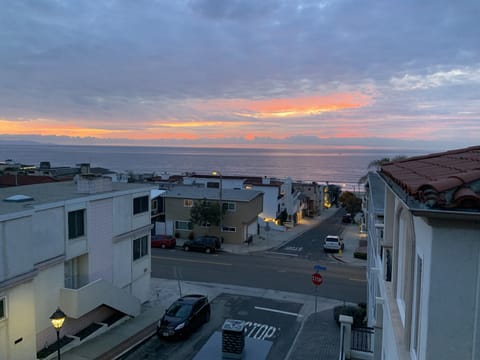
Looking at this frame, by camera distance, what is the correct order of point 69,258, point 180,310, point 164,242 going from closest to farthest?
1. point 69,258
2. point 180,310
3. point 164,242

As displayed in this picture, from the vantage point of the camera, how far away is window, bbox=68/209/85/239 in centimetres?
1625

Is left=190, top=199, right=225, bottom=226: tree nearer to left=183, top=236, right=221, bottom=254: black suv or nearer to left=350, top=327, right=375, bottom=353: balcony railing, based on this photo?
left=183, top=236, right=221, bottom=254: black suv

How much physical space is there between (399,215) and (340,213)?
5985 cm

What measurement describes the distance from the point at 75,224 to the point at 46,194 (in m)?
2.45

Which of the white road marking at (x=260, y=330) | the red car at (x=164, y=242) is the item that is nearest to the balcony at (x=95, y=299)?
the white road marking at (x=260, y=330)

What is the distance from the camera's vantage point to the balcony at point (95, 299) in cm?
1570

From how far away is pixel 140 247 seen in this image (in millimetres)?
21078

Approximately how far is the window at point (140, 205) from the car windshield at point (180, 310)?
17.8ft

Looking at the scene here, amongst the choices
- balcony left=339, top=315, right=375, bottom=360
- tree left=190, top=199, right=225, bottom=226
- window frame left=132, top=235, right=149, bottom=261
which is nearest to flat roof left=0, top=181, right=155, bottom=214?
window frame left=132, top=235, right=149, bottom=261

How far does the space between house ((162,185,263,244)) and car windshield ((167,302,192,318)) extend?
19.5 metres

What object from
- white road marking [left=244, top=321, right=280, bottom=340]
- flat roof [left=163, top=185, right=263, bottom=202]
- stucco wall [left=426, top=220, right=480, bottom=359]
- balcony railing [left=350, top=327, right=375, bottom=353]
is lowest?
white road marking [left=244, top=321, right=280, bottom=340]

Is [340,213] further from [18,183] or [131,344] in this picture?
[131,344]

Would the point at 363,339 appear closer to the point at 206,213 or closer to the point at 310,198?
the point at 206,213

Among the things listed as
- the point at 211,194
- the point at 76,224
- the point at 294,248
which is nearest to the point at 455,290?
the point at 76,224
